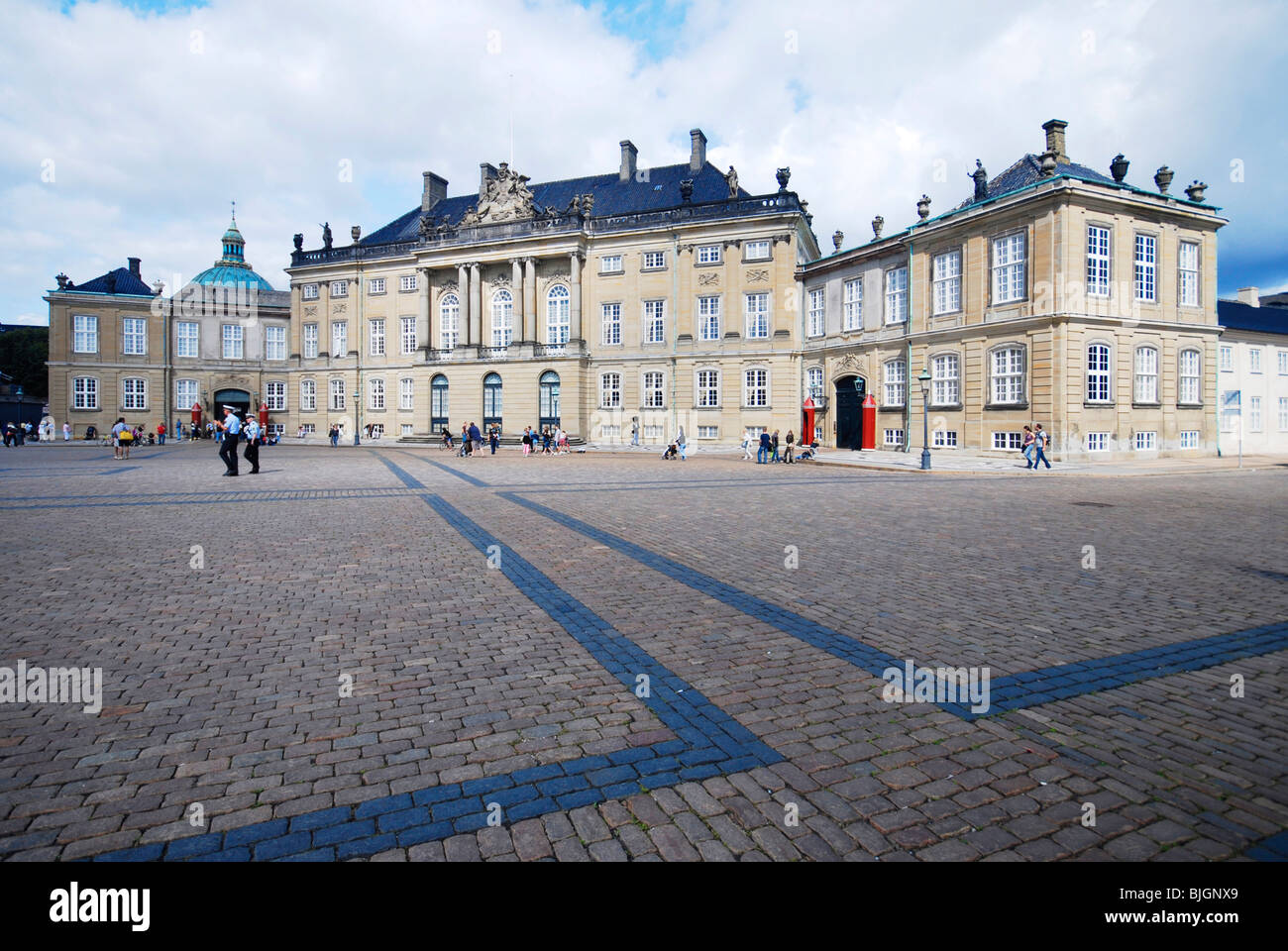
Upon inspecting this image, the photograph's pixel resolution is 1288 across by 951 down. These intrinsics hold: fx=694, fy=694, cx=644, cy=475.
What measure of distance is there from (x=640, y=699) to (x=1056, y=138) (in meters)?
34.4

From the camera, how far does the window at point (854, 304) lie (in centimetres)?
3747

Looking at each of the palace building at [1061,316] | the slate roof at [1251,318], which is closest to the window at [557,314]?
the palace building at [1061,316]

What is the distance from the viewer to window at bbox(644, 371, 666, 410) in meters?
46.2

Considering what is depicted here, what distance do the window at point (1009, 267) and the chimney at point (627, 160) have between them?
3032cm

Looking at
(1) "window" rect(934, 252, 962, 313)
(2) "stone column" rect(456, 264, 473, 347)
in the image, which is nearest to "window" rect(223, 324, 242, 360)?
(2) "stone column" rect(456, 264, 473, 347)

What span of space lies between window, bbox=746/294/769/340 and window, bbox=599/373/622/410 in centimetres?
951

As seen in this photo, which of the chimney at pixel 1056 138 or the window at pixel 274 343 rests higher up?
the chimney at pixel 1056 138

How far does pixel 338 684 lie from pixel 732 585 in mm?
4001

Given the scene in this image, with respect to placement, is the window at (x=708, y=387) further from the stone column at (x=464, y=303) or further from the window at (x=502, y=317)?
the stone column at (x=464, y=303)

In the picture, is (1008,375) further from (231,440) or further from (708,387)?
(231,440)

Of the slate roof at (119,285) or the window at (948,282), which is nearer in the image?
the window at (948,282)
